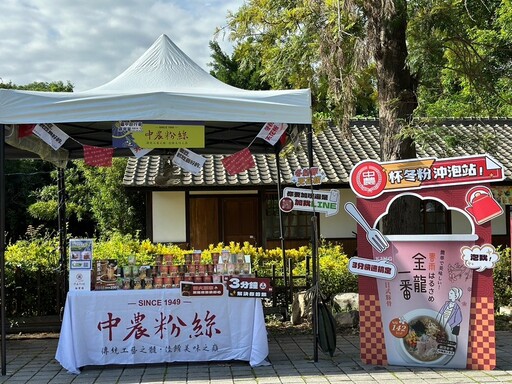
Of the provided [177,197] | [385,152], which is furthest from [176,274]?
[177,197]

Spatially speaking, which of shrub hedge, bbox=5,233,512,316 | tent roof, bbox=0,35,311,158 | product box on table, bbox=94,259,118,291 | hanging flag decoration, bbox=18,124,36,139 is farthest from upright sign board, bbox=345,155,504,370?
hanging flag decoration, bbox=18,124,36,139

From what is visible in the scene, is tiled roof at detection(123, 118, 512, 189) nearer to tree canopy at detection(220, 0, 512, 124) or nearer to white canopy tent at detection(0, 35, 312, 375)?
tree canopy at detection(220, 0, 512, 124)

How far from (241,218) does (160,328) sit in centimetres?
851

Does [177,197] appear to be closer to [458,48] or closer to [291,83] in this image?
[291,83]

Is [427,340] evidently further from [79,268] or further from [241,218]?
[241,218]

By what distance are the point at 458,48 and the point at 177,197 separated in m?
7.76

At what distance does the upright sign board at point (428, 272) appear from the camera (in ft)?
17.3

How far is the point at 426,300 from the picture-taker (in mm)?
5410

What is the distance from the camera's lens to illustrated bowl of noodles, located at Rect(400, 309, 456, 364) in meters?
5.37

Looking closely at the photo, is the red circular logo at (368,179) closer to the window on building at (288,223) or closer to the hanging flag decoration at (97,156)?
the hanging flag decoration at (97,156)

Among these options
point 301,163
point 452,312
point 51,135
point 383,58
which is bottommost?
point 452,312

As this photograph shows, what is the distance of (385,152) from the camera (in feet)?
23.7

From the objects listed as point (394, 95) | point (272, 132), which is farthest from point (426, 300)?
point (394, 95)

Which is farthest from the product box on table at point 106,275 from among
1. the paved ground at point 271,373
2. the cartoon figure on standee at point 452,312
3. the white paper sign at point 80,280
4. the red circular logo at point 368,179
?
the cartoon figure on standee at point 452,312
